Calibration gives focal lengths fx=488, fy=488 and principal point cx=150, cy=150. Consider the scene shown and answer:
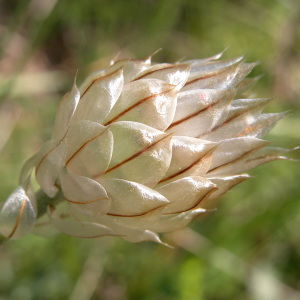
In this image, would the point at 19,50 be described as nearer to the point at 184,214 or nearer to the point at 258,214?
the point at 258,214

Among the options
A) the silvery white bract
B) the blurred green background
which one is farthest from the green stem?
the blurred green background

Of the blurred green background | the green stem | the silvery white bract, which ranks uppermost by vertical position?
the silvery white bract

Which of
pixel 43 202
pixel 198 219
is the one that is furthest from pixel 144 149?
pixel 198 219

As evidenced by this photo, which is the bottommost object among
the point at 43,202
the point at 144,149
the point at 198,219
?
the point at 198,219

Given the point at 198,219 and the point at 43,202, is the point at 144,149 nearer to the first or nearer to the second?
the point at 43,202

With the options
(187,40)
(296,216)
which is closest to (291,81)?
(187,40)

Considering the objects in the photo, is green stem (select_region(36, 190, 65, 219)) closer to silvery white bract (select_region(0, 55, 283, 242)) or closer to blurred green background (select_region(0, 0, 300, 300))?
silvery white bract (select_region(0, 55, 283, 242))

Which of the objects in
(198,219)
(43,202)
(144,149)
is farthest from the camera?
(198,219)
